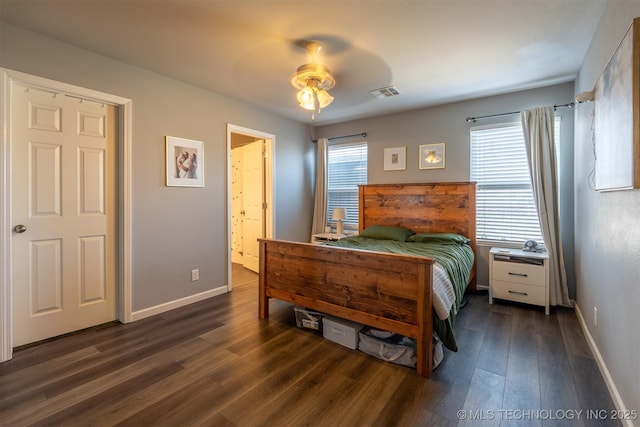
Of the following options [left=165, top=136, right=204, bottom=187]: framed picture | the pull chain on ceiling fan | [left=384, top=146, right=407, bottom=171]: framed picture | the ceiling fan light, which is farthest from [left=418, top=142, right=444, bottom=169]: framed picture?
[left=165, top=136, right=204, bottom=187]: framed picture

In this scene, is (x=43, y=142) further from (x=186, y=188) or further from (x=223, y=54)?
(x=223, y=54)

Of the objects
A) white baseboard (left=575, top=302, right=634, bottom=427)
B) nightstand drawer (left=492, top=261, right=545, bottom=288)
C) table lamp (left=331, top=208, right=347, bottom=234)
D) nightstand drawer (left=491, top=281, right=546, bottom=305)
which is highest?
table lamp (left=331, top=208, right=347, bottom=234)

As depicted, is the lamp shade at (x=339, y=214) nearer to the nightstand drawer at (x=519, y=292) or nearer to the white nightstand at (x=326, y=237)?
the white nightstand at (x=326, y=237)

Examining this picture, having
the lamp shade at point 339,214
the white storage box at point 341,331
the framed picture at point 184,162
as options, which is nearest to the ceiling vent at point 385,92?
the lamp shade at point 339,214

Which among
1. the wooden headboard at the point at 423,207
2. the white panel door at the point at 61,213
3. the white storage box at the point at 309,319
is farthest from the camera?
the wooden headboard at the point at 423,207

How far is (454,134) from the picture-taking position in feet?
12.8

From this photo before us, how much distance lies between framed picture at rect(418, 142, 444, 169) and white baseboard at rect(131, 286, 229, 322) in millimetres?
3272

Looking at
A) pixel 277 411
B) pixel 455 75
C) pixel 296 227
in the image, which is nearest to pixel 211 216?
pixel 296 227

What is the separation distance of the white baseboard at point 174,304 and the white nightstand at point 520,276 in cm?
332

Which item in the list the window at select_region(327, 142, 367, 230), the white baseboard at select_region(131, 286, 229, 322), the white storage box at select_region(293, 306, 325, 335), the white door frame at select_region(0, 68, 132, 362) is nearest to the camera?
the white door frame at select_region(0, 68, 132, 362)

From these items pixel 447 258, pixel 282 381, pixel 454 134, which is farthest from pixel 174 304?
pixel 454 134

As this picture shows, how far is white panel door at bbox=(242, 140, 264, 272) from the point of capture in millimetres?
4543

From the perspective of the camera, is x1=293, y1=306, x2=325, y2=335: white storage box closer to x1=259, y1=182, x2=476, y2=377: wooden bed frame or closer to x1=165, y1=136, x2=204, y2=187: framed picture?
x1=259, y1=182, x2=476, y2=377: wooden bed frame

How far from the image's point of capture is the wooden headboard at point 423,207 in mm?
3721
